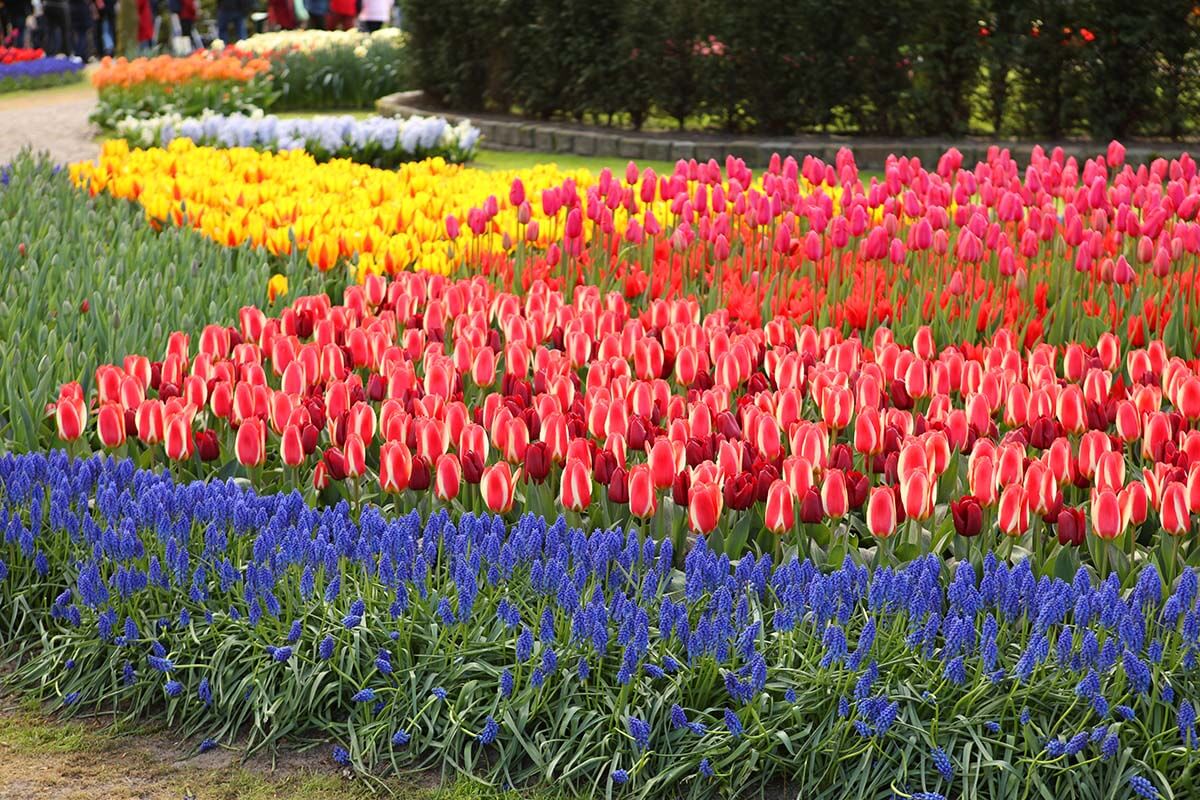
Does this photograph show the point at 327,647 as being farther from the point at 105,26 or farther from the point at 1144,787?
the point at 105,26

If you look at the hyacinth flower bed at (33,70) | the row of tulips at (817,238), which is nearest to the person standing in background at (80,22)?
the hyacinth flower bed at (33,70)

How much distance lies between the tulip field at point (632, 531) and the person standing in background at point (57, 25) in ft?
76.9

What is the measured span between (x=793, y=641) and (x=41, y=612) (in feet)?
6.24

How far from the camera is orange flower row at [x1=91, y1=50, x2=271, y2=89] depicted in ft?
52.8

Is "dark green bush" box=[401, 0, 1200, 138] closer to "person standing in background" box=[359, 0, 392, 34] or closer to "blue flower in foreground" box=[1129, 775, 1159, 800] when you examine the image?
"person standing in background" box=[359, 0, 392, 34]

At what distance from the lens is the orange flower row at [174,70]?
16.1m

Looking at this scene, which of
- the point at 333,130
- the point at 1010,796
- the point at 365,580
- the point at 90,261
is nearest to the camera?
the point at 1010,796

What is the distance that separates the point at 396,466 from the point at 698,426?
81 centimetres

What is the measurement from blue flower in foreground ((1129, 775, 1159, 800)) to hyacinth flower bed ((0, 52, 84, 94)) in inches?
900

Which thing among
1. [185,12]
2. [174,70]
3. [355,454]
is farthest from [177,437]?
[185,12]

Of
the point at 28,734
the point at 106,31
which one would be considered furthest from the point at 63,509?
the point at 106,31

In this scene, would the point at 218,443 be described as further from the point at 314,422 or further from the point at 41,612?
the point at 41,612

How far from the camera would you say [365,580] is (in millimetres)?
3514

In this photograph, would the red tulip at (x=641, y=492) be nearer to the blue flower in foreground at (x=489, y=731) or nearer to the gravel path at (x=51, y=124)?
the blue flower in foreground at (x=489, y=731)
